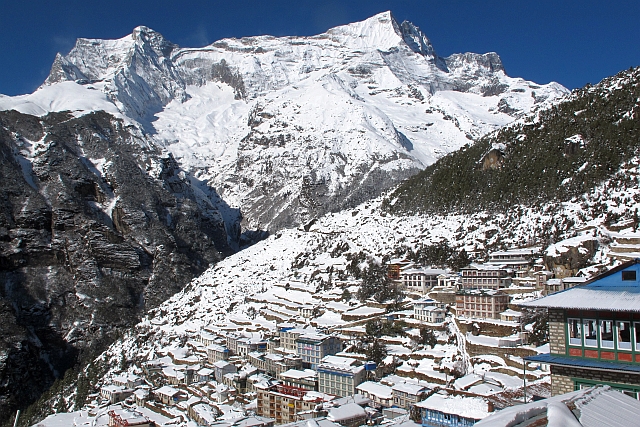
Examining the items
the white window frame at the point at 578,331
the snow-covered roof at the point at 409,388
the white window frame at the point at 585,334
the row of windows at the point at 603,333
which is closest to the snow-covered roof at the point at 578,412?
the row of windows at the point at 603,333

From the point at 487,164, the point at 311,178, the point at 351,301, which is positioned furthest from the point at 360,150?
the point at 351,301

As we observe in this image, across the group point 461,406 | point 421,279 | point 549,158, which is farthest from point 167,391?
point 549,158

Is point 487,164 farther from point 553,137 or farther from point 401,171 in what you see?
point 401,171

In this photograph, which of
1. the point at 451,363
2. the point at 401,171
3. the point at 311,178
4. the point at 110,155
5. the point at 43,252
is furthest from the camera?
the point at 311,178

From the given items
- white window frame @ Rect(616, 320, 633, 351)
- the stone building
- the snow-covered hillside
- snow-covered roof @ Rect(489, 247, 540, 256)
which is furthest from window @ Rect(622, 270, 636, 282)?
snow-covered roof @ Rect(489, 247, 540, 256)

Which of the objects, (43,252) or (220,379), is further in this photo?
(43,252)

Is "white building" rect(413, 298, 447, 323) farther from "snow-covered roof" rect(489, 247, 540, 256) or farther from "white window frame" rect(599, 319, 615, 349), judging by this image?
"white window frame" rect(599, 319, 615, 349)
